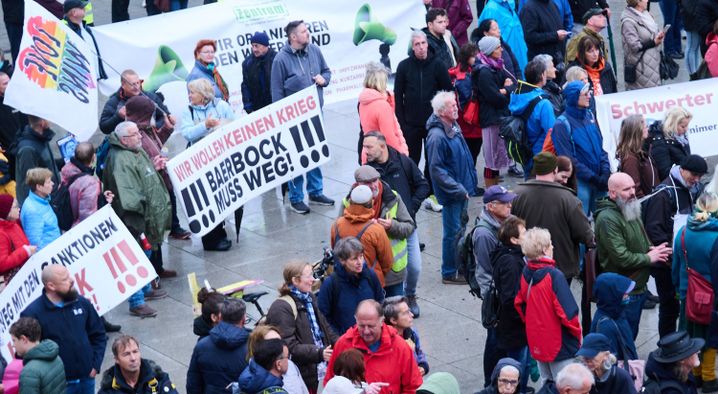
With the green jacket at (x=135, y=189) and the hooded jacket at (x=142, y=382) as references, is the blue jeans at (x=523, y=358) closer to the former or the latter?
the hooded jacket at (x=142, y=382)

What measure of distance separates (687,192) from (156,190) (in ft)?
15.1

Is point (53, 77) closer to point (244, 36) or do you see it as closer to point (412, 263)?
point (244, 36)

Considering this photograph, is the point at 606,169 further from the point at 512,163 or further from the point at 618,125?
the point at 512,163

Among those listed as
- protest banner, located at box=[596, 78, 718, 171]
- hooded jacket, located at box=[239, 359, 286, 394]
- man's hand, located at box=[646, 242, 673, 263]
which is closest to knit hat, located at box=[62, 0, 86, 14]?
protest banner, located at box=[596, 78, 718, 171]

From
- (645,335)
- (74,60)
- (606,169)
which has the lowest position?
(645,335)

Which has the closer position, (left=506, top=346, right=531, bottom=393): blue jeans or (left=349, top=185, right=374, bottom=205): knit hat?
(left=506, top=346, right=531, bottom=393): blue jeans

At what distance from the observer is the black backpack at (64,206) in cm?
1197

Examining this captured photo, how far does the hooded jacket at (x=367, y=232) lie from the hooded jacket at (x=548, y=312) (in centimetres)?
145

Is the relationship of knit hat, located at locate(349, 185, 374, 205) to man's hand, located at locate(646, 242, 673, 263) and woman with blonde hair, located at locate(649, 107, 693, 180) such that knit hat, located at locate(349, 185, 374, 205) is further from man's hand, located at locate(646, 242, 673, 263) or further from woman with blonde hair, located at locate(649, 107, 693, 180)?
woman with blonde hair, located at locate(649, 107, 693, 180)

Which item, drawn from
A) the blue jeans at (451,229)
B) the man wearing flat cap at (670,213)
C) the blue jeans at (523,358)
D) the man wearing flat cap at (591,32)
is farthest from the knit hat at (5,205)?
the man wearing flat cap at (591,32)

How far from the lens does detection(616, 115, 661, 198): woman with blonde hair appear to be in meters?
12.3

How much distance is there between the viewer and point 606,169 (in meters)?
13.1

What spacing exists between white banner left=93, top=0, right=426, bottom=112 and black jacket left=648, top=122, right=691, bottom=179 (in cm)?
550

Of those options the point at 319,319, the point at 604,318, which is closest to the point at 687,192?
the point at 604,318
